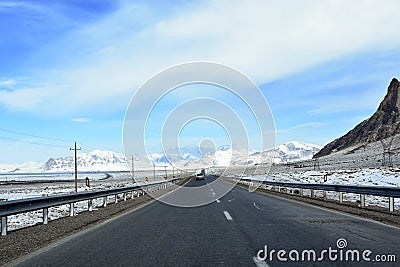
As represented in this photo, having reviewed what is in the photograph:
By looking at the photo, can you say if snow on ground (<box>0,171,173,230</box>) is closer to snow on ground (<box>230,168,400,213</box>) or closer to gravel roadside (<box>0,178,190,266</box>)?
gravel roadside (<box>0,178,190,266</box>)

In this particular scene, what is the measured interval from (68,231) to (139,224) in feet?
7.32

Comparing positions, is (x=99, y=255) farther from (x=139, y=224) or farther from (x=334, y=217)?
(x=334, y=217)

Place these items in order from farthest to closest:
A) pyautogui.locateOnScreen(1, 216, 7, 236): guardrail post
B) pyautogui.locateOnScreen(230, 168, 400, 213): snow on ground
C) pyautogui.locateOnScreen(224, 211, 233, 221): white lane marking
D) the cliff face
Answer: the cliff face
pyautogui.locateOnScreen(230, 168, 400, 213): snow on ground
pyautogui.locateOnScreen(224, 211, 233, 221): white lane marking
pyautogui.locateOnScreen(1, 216, 7, 236): guardrail post

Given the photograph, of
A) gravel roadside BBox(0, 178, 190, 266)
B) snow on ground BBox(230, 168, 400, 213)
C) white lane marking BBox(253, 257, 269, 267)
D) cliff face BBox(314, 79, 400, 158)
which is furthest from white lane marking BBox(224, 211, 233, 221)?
cliff face BBox(314, 79, 400, 158)

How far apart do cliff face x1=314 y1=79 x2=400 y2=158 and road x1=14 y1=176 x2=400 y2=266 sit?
494ft

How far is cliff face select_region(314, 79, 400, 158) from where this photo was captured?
15275 cm

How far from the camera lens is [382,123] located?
529 ft

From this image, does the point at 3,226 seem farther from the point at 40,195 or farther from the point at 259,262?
the point at 40,195

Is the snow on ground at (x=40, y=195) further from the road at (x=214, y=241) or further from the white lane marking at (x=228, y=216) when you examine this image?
the white lane marking at (x=228, y=216)

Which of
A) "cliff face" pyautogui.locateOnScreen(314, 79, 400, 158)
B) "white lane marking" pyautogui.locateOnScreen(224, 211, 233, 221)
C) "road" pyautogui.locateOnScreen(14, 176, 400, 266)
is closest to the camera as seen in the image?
"road" pyautogui.locateOnScreen(14, 176, 400, 266)

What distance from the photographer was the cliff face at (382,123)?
153 meters

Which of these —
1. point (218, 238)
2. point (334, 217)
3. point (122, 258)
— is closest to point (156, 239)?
point (218, 238)

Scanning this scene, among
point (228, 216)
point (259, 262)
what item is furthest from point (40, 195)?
point (259, 262)

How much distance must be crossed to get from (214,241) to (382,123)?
16661 centimetres
